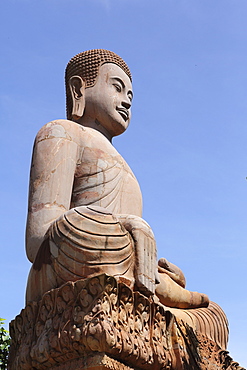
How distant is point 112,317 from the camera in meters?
5.20

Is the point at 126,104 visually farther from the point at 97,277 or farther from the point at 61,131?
the point at 97,277

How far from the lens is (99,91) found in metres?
7.65

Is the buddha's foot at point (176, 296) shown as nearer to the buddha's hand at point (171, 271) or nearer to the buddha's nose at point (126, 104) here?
the buddha's hand at point (171, 271)

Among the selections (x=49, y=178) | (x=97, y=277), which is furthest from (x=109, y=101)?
(x=97, y=277)

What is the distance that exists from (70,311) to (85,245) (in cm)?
57

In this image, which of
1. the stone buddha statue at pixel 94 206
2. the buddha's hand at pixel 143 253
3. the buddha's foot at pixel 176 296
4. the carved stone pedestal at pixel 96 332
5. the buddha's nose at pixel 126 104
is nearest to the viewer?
the carved stone pedestal at pixel 96 332

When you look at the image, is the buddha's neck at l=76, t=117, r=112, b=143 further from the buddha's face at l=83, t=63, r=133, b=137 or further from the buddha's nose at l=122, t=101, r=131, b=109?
the buddha's nose at l=122, t=101, r=131, b=109

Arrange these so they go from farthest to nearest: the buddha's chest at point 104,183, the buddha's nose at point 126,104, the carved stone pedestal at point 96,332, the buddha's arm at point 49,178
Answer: the buddha's nose at point 126,104 → the buddha's chest at point 104,183 → the buddha's arm at point 49,178 → the carved stone pedestal at point 96,332

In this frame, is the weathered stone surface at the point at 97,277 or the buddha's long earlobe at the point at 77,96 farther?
the buddha's long earlobe at the point at 77,96

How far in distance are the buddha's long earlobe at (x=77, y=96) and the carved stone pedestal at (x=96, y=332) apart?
106 inches

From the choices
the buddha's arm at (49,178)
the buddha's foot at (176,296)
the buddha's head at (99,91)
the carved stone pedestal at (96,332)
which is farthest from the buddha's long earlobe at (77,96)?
the carved stone pedestal at (96,332)

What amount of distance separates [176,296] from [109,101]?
245 cm

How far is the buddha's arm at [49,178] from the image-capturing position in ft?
20.6

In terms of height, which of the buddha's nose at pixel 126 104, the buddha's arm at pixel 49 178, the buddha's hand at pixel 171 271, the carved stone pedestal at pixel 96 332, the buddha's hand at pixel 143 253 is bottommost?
the carved stone pedestal at pixel 96 332
